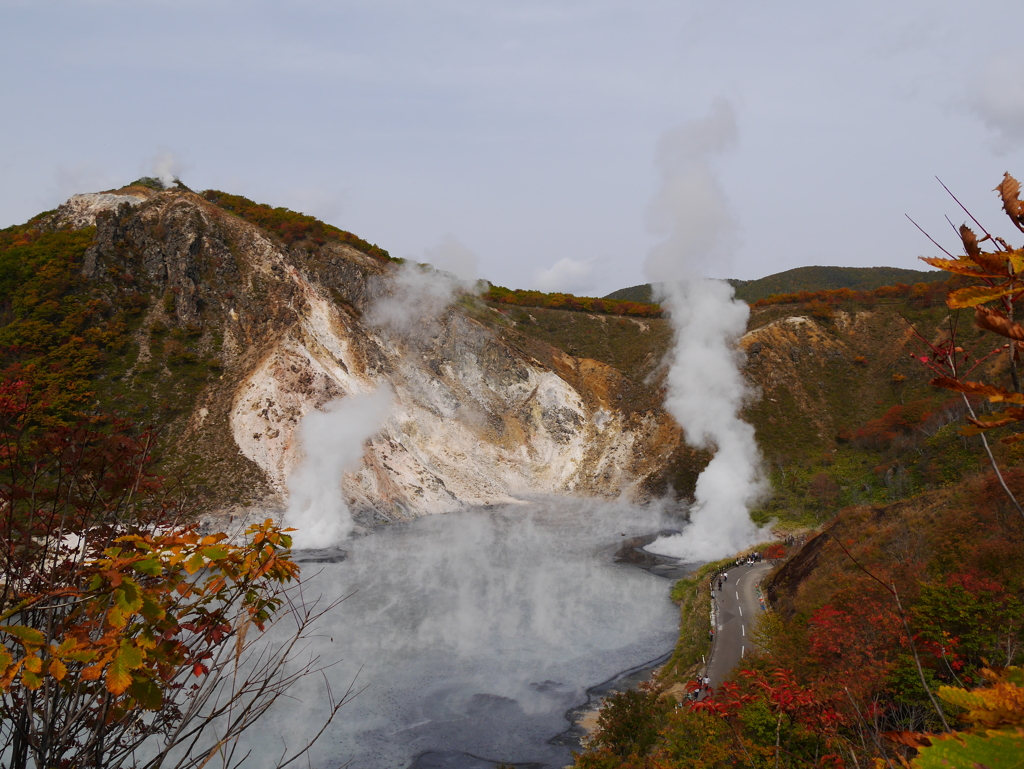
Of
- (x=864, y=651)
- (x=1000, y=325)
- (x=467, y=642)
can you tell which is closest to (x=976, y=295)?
(x=1000, y=325)

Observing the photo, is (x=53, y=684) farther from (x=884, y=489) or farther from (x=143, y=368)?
(x=143, y=368)

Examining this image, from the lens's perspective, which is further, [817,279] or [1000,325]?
[817,279]

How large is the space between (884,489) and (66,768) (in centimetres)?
3775

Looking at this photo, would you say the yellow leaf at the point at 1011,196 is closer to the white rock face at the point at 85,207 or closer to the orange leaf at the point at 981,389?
the orange leaf at the point at 981,389

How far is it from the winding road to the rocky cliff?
17649 mm

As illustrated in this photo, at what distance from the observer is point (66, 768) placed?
2.90 meters

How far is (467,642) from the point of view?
18.6 m

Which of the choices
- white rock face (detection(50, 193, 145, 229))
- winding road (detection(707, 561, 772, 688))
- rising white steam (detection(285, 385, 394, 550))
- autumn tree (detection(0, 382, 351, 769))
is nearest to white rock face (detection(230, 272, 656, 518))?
rising white steam (detection(285, 385, 394, 550))

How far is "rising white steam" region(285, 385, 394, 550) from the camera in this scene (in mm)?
30359

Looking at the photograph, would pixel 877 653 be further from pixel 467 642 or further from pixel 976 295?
pixel 467 642

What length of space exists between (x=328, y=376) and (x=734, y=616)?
30227mm

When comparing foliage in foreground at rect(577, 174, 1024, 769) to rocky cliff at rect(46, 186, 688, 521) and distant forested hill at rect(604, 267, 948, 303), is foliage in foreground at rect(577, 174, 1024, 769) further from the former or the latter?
distant forested hill at rect(604, 267, 948, 303)

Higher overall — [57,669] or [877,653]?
[57,669]

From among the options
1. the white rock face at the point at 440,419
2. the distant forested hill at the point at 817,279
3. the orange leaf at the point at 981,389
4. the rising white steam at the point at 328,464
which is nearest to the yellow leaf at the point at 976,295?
the orange leaf at the point at 981,389
